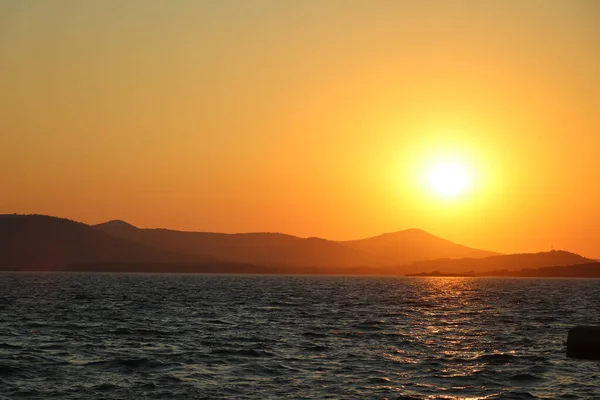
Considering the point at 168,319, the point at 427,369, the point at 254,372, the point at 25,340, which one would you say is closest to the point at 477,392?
the point at 427,369

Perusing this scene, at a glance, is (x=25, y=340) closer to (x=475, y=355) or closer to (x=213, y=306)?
(x=475, y=355)

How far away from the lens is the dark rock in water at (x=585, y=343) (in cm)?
3956

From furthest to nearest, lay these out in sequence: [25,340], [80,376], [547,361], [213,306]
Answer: [213,306] < [25,340] < [547,361] < [80,376]

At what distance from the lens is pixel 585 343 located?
40344mm

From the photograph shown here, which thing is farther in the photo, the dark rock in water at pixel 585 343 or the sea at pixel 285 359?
the dark rock in water at pixel 585 343

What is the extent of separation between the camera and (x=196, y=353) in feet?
149

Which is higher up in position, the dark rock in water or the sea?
the dark rock in water

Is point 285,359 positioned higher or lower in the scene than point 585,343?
lower

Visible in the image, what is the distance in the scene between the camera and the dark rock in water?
3956cm

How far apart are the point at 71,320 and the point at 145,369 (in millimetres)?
30787

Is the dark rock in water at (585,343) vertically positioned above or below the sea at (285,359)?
above

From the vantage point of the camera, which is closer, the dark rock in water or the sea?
the sea

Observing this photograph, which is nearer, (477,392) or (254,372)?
(477,392)

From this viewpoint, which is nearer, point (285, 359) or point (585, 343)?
point (585, 343)
